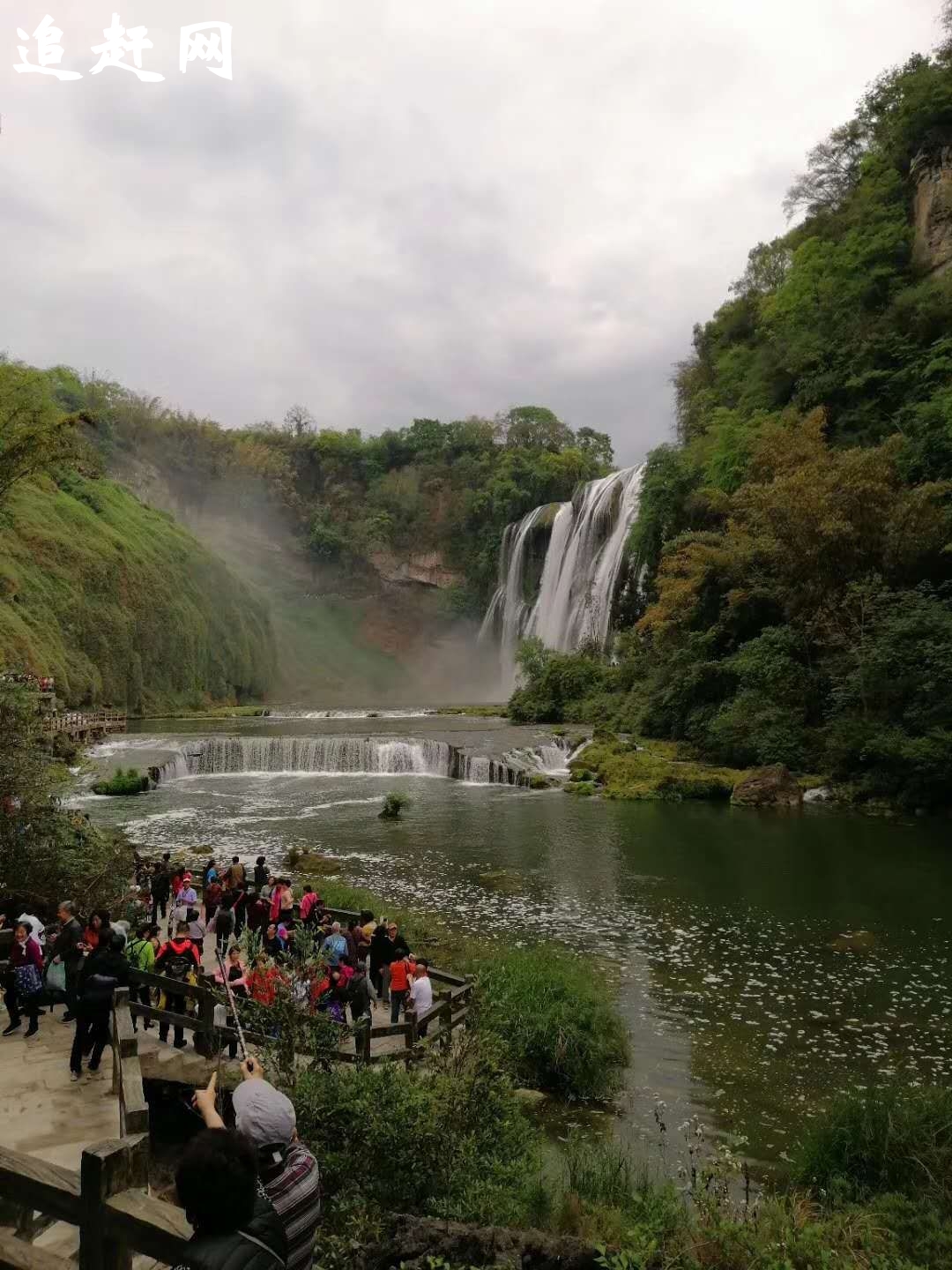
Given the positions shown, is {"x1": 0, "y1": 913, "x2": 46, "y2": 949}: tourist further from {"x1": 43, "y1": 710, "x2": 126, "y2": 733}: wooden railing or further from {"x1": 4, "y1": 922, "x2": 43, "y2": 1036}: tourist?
{"x1": 43, "y1": 710, "x2": 126, "y2": 733}: wooden railing

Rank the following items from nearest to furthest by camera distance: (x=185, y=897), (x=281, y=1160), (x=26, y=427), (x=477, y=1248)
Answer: (x=281, y=1160), (x=477, y=1248), (x=185, y=897), (x=26, y=427)

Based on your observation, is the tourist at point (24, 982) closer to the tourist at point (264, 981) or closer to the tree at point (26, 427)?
the tourist at point (264, 981)

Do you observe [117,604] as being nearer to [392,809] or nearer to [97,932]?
[392,809]

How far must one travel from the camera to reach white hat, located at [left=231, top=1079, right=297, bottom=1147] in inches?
136

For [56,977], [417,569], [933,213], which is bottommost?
[56,977]

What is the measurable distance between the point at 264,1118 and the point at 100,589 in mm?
51314

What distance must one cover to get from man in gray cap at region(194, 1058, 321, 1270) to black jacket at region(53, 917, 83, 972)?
5.76 m

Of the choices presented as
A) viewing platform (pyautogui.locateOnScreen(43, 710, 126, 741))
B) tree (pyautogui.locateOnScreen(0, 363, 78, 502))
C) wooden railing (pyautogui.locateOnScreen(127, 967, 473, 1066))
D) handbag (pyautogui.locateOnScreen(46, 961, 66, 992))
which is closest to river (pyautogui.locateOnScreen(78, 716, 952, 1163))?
wooden railing (pyautogui.locateOnScreen(127, 967, 473, 1066))

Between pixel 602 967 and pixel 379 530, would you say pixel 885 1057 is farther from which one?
pixel 379 530

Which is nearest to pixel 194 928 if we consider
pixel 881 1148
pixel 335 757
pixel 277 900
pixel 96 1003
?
pixel 277 900

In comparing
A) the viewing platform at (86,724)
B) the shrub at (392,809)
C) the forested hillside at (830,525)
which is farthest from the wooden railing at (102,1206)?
the viewing platform at (86,724)

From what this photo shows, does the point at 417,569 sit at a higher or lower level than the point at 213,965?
higher

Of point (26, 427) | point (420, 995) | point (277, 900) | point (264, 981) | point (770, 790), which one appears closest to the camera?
point (264, 981)

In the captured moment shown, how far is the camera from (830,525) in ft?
94.5
